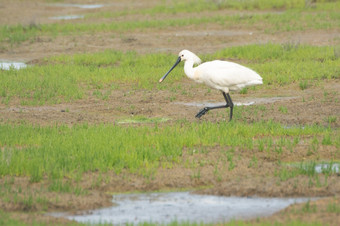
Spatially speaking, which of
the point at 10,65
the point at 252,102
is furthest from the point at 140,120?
the point at 10,65

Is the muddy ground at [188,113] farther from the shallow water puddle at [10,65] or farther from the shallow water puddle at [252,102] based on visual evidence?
the shallow water puddle at [10,65]

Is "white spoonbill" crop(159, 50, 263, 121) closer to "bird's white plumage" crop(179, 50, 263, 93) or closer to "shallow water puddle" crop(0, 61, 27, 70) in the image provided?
"bird's white plumage" crop(179, 50, 263, 93)

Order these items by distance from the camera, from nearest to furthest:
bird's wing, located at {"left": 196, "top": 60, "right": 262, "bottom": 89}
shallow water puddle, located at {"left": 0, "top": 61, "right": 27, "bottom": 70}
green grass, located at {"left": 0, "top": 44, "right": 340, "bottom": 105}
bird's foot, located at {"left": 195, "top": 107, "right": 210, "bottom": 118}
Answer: bird's wing, located at {"left": 196, "top": 60, "right": 262, "bottom": 89}, bird's foot, located at {"left": 195, "top": 107, "right": 210, "bottom": 118}, green grass, located at {"left": 0, "top": 44, "right": 340, "bottom": 105}, shallow water puddle, located at {"left": 0, "top": 61, "right": 27, "bottom": 70}

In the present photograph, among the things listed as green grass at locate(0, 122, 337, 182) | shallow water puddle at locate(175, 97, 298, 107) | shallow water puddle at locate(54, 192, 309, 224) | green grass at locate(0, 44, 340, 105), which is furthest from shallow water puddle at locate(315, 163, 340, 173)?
green grass at locate(0, 44, 340, 105)

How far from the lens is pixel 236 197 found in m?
7.84

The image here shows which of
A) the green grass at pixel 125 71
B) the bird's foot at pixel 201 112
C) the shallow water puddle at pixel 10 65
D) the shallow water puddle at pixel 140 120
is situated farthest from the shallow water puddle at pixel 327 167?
the shallow water puddle at pixel 10 65

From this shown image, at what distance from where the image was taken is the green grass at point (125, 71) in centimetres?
1472

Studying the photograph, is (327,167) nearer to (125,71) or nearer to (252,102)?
(252,102)

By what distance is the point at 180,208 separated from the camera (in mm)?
7523

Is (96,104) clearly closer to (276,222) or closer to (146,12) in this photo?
(276,222)

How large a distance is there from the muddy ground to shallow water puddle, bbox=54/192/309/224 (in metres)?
0.17

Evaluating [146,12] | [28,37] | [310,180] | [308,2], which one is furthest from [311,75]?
[146,12]

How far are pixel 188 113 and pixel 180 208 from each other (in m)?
5.26

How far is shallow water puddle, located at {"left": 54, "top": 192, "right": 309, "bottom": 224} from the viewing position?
282 inches
